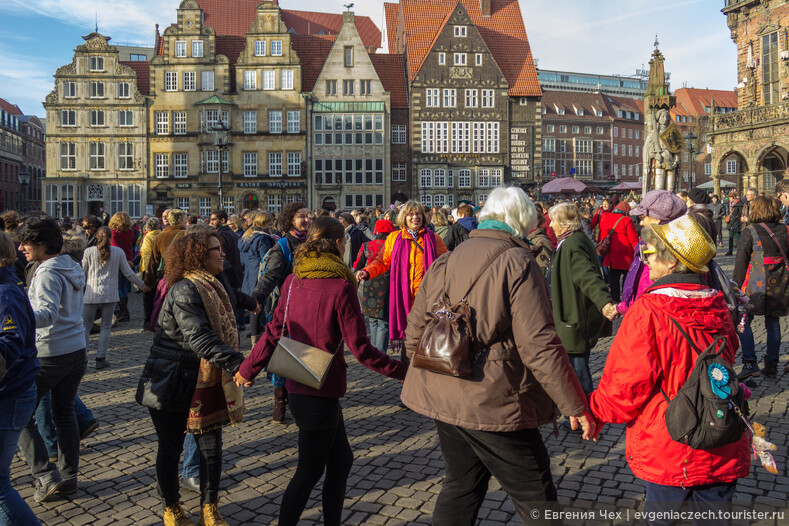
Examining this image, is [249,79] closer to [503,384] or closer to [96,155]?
[96,155]

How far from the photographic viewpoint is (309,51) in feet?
152

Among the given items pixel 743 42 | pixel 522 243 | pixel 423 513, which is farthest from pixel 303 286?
pixel 743 42

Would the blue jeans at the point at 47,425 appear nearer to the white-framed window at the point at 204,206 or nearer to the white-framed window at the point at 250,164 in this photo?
the white-framed window at the point at 250,164

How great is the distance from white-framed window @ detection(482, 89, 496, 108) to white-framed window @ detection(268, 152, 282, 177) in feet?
46.4

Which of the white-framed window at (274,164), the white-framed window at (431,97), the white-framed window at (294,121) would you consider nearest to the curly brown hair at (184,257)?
the white-framed window at (274,164)

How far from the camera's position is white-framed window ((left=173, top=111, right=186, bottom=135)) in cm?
4378

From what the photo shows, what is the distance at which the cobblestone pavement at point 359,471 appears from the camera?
4434mm

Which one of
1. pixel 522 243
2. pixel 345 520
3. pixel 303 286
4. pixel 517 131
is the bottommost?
pixel 345 520

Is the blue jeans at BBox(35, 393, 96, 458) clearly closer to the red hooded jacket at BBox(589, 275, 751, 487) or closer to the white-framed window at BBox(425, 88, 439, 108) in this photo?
the red hooded jacket at BBox(589, 275, 751, 487)

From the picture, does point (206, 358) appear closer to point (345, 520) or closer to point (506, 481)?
point (345, 520)

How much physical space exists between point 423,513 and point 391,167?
137 ft

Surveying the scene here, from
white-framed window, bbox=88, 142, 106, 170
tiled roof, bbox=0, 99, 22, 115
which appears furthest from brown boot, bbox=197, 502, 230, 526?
tiled roof, bbox=0, 99, 22, 115

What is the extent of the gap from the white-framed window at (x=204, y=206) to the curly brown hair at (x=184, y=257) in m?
41.5

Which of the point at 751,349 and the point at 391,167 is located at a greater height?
A: the point at 391,167
